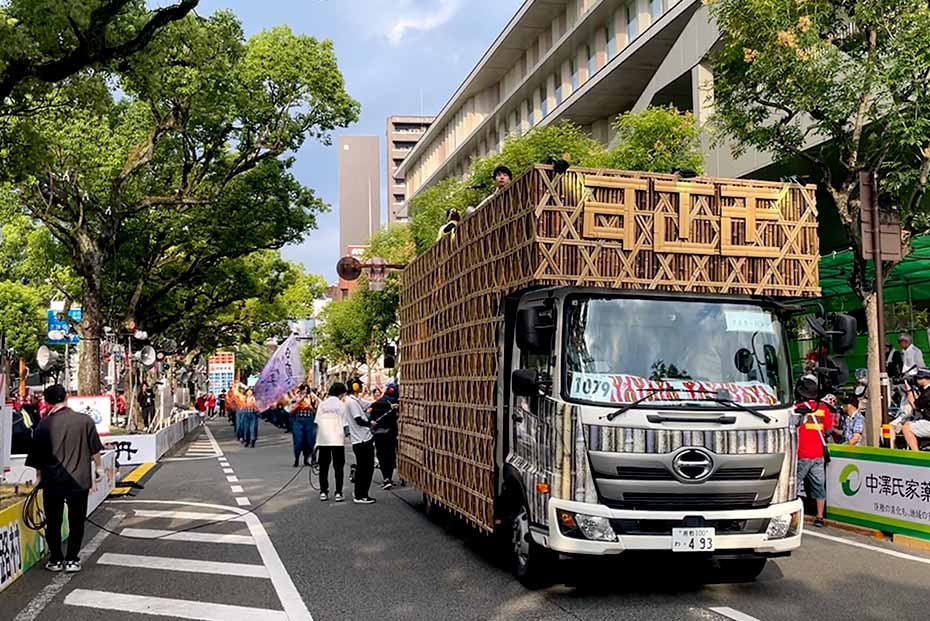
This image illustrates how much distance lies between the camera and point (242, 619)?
7.00m

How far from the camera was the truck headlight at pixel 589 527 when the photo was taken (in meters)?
6.91

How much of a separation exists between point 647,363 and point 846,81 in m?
9.41

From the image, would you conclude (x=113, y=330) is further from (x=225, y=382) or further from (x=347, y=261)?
(x=225, y=382)

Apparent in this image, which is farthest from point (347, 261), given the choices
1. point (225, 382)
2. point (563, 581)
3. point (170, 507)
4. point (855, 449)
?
point (225, 382)

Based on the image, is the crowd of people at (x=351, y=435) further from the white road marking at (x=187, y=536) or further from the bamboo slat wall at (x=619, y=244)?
the bamboo slat wall at (x=619, y=244)

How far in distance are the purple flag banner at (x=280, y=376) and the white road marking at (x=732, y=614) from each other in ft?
69.7

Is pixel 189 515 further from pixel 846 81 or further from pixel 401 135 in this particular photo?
pixel 401 135

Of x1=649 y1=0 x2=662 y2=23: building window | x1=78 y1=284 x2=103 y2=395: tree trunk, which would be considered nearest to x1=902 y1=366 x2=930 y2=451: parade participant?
x1=649 y1=0 x2=662 y2=23: building window

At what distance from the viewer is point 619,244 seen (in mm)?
7441

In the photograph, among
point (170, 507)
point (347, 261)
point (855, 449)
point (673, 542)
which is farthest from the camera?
point (347, 261)

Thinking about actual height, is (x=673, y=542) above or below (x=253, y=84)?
below

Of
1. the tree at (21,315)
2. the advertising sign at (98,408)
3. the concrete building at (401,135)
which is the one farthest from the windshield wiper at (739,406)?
the concrete building at (401,135)

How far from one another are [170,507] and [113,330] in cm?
2527

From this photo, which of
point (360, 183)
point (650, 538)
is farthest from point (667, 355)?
point (360, 183)
